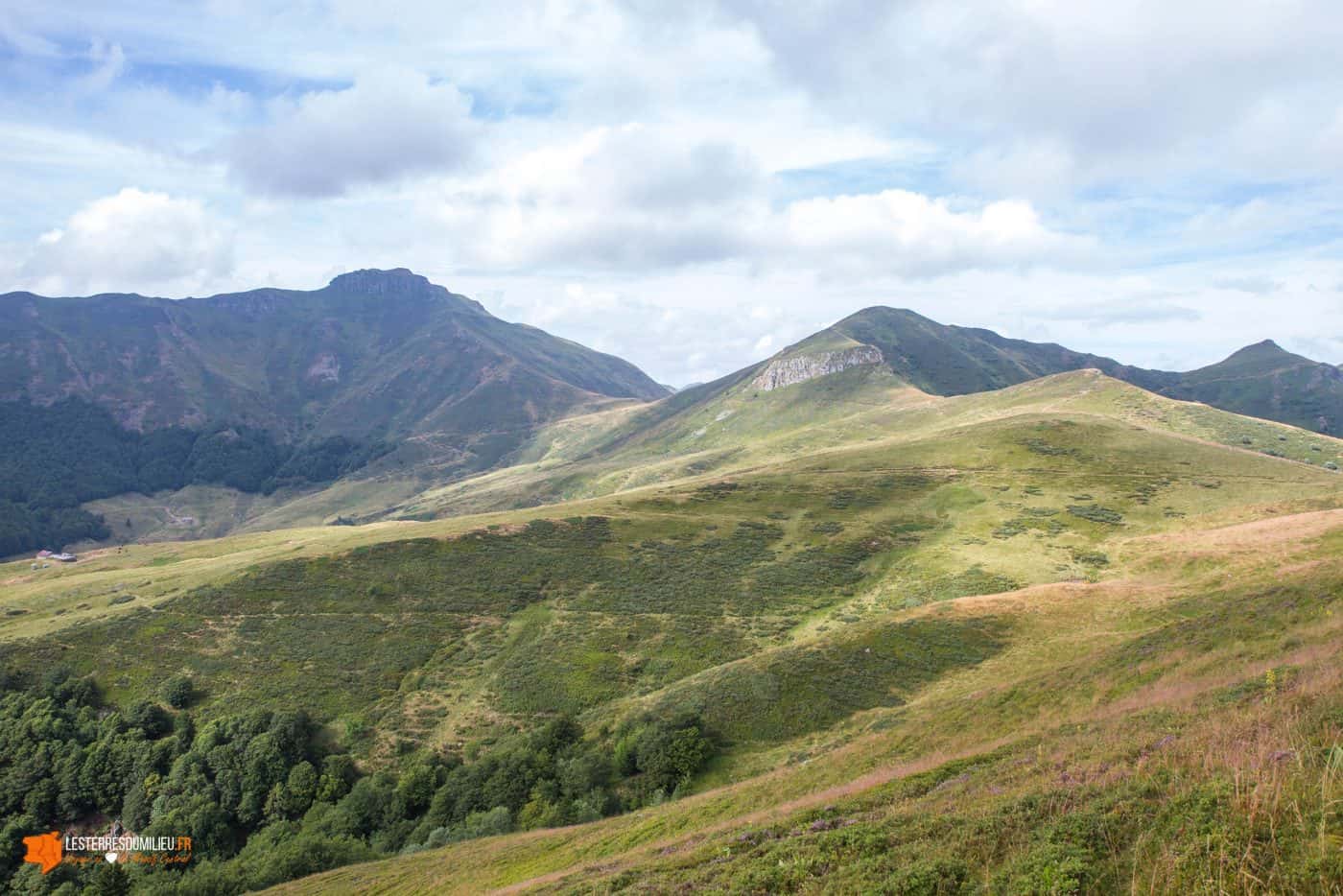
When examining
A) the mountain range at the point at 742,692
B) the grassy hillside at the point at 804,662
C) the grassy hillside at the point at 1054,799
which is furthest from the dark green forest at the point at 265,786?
the grassy hillside at the point at 1054,799

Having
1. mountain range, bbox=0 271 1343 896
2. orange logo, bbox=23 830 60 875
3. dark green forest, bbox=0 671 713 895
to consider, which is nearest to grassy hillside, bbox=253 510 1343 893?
mountain range, bbox=0 271 1343 896

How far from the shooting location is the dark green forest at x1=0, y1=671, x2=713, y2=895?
4291 centimetres

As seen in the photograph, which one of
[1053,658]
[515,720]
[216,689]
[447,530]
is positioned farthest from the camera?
[447,530]

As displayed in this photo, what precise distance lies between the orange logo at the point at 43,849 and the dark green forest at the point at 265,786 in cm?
60

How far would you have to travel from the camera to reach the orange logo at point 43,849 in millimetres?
47406

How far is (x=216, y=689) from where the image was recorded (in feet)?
216

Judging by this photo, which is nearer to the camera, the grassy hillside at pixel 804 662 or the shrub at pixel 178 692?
Answer: the grassy hillside at pixel 804 662

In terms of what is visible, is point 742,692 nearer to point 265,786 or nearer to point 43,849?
point 265,786

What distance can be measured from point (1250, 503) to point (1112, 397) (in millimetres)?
98222

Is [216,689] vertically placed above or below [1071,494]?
below

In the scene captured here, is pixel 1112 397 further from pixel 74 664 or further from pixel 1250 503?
pixel 74 664

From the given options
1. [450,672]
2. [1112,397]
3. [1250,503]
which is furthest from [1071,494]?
[450,672]

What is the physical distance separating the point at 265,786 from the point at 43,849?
15873mm

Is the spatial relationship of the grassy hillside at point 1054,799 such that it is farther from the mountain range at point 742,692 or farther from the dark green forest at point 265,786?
the dark green forest at point 265,786
